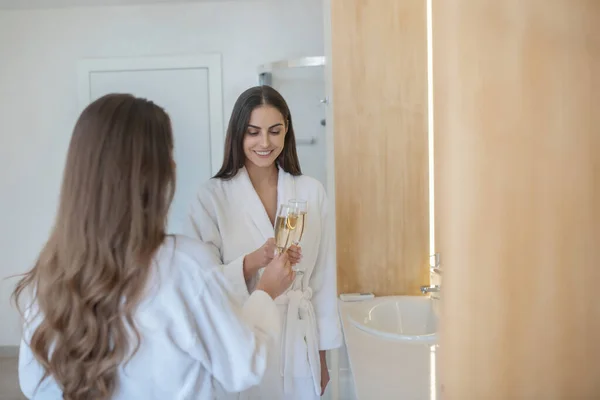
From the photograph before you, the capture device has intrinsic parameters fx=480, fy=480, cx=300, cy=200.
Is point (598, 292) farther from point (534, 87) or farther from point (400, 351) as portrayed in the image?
point (400, 351)

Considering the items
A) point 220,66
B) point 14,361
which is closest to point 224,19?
point 220,66

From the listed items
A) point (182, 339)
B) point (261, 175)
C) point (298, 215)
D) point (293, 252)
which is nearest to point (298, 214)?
point (298, 215)

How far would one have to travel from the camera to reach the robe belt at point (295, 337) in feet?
4.48

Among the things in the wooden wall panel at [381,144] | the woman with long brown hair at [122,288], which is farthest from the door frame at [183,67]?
the woman with long brown hair at [122,288]

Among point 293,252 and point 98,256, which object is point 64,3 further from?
point 98,256

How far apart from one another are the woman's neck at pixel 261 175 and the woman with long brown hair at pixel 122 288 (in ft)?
2.23

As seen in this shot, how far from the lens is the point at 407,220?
1.66 meters

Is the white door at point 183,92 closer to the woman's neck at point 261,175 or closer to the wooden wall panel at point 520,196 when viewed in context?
the woman's neck at point 261,175

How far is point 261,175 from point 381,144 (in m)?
0.43

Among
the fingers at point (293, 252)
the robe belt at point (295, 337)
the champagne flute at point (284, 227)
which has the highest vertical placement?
the champagne flute at point (284, 227)

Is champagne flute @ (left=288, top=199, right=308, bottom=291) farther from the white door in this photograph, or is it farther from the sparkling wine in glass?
the white door

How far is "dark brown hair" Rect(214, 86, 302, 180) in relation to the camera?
144cm

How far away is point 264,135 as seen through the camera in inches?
56.2

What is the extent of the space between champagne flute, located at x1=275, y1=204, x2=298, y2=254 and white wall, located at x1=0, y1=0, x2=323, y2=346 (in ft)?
4.99
